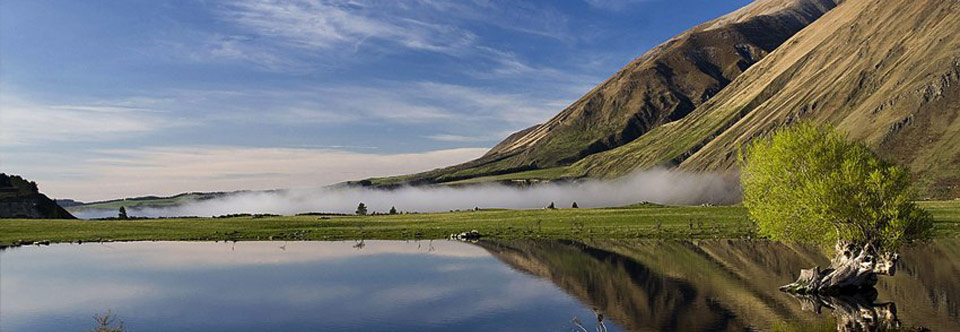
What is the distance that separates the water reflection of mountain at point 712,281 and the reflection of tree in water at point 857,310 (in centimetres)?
73

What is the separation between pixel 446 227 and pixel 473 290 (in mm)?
76896

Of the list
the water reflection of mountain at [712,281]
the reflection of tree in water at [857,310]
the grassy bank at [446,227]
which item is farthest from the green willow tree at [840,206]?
the grassy bank at [446,227]

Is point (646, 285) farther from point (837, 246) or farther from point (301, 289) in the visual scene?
point (301, 289)

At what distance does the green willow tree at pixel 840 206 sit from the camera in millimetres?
49156

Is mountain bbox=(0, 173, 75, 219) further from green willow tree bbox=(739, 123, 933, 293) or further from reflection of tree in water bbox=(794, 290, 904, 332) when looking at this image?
reflection of tree in water bbox=(794, 290, 904, 332)

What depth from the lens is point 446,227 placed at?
133875 millimetres

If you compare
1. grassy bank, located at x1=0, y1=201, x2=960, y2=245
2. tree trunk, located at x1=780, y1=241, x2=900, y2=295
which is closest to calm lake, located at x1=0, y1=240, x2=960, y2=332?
tree trunk, located at x1=780, y1=241, x2=900, y2=295

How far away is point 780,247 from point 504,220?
6885 centimetres

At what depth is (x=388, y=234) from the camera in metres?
124

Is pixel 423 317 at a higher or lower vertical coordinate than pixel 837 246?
lower

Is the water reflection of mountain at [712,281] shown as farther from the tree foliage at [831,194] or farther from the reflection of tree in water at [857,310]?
the tree foliage at [831,194]

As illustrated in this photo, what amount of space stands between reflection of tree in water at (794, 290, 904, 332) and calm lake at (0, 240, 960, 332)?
157 mm

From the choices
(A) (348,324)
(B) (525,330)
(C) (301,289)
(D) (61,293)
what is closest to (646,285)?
(B) (525,330)

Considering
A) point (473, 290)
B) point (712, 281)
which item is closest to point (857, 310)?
point (712, 281)
